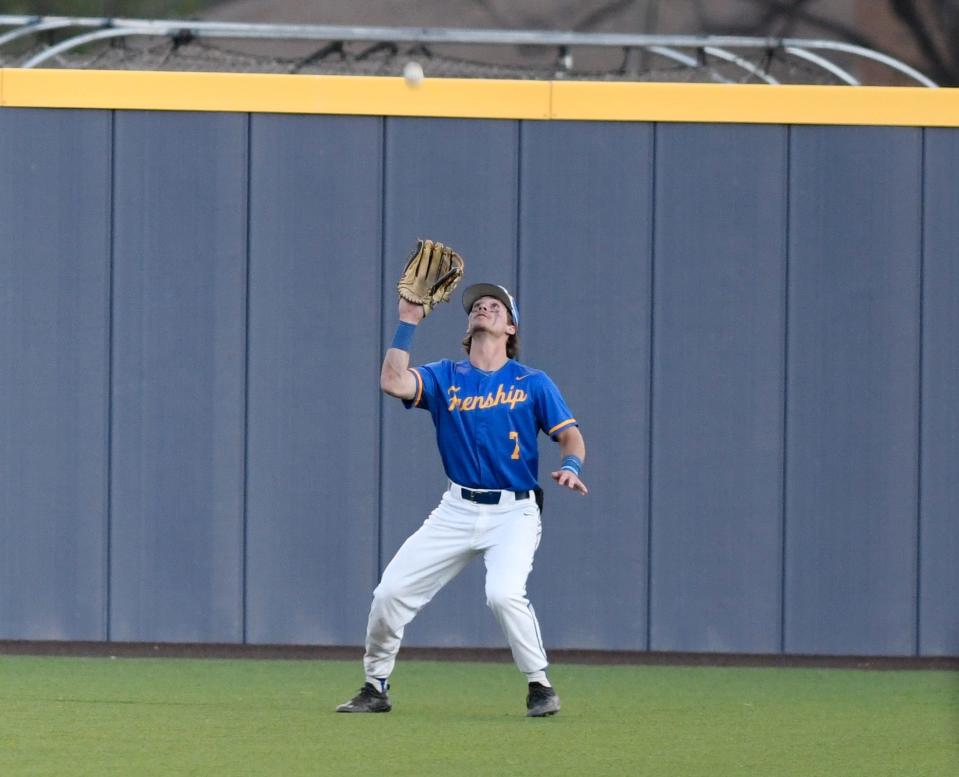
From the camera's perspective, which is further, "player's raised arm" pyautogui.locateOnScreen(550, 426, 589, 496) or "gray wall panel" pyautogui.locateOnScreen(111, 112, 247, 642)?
"gray wall panel" pyautogui.locateOnScreen(111, 112, 247, 642)

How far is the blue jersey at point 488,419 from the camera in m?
6.74

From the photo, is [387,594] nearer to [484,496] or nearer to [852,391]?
[484,496]

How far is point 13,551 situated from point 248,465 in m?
1.34

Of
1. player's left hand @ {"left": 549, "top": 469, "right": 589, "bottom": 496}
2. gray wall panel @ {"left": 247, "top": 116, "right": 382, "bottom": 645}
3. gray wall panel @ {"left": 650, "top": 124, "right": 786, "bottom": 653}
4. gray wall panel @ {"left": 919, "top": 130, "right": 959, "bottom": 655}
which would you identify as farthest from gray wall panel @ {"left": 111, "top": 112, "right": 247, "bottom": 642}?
gray wall panel @ {"left": 919, "top": 130, "right": 959, "bottom": 655}

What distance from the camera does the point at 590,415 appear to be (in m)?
8.83

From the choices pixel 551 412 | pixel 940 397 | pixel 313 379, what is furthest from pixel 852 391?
pixel 313 379

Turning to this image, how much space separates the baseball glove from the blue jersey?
0.37 metres

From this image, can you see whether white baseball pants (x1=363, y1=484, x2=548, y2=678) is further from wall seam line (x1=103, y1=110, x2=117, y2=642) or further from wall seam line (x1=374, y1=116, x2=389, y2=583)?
wall seam line (x1=103, y1=110, x2=117, y2=642)

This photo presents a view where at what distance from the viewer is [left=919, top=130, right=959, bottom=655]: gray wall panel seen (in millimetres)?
8805

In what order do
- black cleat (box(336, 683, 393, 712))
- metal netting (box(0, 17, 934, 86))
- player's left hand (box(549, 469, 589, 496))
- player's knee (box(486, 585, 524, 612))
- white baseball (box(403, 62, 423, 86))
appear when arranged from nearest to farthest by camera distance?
player's left hand (box(549, 469, 589, 496)), player's knee (box(486, 585, 524, 612)), black cleat (box(336, 683, 393, 712)), white baseball (box(403, 62, 423, 86)), metal netting (box(0, 17, 934, 86))

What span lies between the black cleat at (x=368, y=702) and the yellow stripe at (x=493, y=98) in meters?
3.40

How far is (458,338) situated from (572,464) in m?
2.38

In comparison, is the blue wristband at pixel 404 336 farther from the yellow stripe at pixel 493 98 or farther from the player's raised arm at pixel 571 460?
the yellow stripe at pixel 493 98

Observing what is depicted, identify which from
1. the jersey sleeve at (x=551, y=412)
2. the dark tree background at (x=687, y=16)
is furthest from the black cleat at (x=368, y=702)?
the dark tree background at (x=687, y=16)
